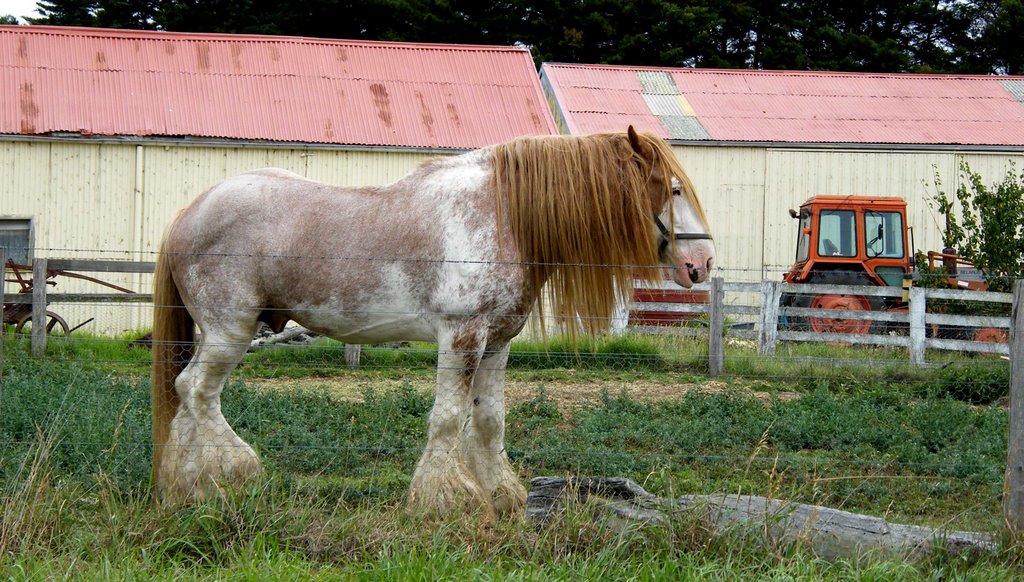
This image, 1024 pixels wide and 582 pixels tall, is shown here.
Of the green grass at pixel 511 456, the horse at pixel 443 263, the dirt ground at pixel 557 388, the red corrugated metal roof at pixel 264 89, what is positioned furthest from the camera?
the red corrugated metal roof at pixel 264 89

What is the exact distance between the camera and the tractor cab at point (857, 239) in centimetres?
1355

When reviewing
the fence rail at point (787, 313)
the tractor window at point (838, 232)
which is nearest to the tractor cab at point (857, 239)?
the tractor window at point (838, 232)

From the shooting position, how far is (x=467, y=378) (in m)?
4.46

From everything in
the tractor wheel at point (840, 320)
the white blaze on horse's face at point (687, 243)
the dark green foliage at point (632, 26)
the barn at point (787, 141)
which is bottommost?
the tractor wheel at point (840, 320)

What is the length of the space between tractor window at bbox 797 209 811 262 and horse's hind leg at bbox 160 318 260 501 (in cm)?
1084

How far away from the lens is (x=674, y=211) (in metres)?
4.72

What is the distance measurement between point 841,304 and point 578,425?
7.73 m

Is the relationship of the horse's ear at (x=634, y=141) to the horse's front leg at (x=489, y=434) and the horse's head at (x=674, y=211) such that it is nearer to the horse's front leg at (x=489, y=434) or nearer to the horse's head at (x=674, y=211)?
the horse's head at (x=674, y=211)

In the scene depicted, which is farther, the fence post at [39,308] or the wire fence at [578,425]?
the fence post at [39,308]

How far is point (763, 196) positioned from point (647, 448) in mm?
11463

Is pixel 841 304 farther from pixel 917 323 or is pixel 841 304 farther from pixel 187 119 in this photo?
pixel 187 119

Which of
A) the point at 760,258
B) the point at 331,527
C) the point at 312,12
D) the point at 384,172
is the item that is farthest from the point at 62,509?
the point at 312,12

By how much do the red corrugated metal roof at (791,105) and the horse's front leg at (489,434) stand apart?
12.4 m

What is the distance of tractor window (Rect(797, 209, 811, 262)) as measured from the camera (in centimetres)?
1394
